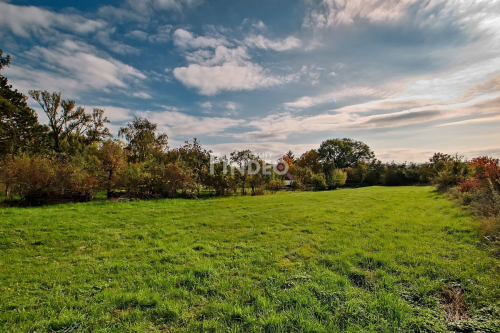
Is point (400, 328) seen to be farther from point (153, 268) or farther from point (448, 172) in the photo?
point (448, 172)

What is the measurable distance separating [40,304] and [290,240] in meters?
4.86

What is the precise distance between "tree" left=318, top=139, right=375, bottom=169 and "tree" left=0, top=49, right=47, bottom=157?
184 ft

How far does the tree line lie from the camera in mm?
11094

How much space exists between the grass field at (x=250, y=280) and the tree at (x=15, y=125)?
16985 mm

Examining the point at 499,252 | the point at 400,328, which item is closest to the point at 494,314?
the point at 400,328

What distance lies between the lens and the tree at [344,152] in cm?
5600

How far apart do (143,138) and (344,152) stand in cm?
5033

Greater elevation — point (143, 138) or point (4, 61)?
point (4, 61)

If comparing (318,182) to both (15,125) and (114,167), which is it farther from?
(15,125)

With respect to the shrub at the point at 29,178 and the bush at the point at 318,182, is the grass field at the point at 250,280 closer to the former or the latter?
the shrub at the point at 29,178

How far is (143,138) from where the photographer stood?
2877 cm

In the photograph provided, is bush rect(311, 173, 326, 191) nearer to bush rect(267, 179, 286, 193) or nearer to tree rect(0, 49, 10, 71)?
bush rect(267, 179, 286, 193)

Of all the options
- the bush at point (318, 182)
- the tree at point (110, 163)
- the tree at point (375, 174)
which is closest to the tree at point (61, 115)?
the tree at point (110, 163)

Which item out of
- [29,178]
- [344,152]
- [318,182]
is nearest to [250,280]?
[29,178]
